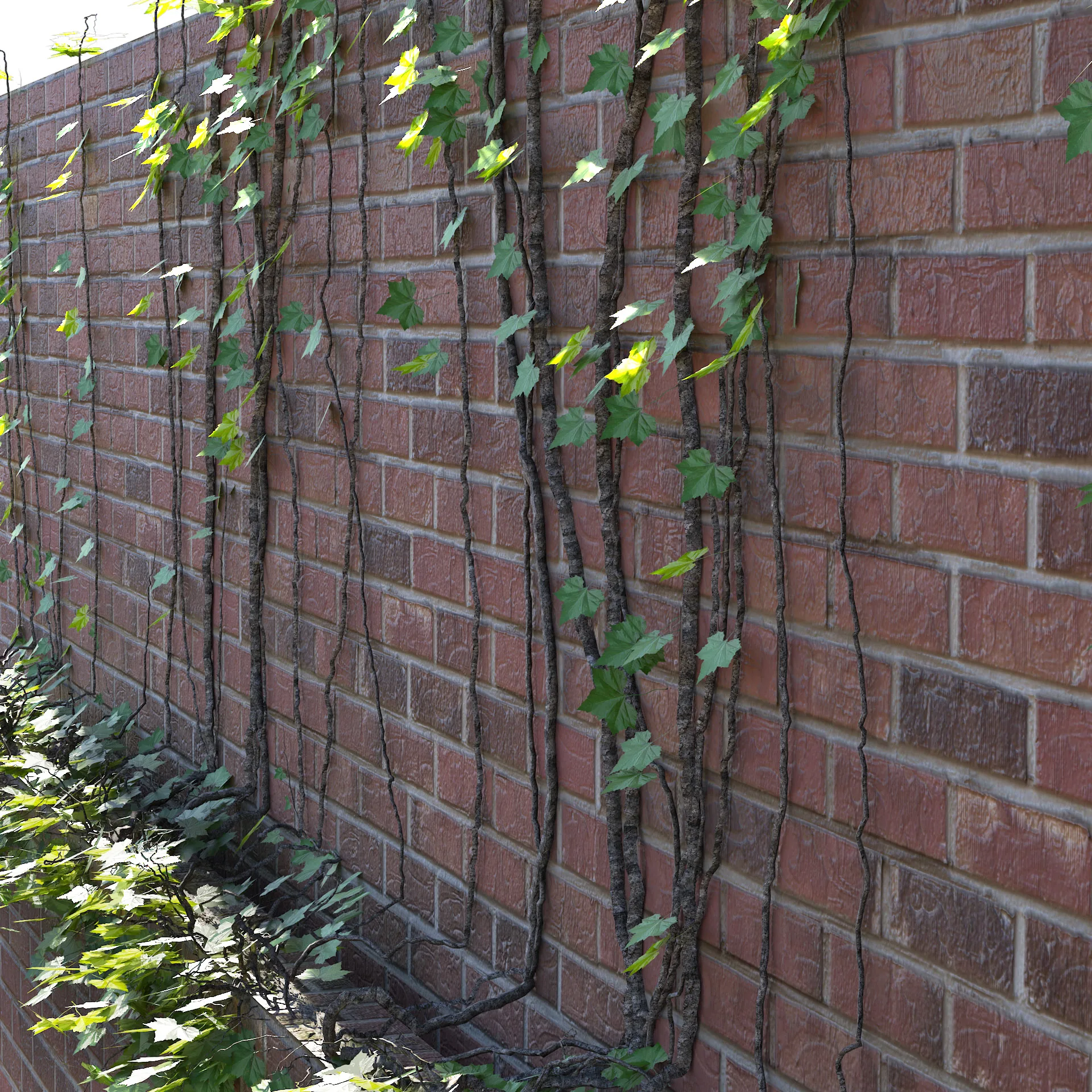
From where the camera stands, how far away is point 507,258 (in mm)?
1787

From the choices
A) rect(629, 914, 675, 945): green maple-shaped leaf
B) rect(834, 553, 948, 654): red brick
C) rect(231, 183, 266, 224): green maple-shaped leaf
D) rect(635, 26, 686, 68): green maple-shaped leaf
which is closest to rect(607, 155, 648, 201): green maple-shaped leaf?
rect(635, 26, 686, 68): green maple-shaped leaf

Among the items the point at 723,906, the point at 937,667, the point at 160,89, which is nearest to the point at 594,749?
the point at 723,906

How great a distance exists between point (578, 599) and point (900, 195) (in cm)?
67

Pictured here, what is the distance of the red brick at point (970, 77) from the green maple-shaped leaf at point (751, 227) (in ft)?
0.63

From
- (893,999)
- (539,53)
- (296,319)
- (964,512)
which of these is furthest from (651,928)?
(296,319)

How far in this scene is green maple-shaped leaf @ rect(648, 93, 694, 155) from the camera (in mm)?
1486

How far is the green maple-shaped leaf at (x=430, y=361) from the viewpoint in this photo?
195cm

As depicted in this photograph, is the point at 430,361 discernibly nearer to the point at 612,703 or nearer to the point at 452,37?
the point at 452,37

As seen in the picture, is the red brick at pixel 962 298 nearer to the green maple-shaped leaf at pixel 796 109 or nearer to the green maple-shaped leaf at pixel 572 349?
the green maple-shaped leaf at pixel 796 109

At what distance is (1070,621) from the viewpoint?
117 cm

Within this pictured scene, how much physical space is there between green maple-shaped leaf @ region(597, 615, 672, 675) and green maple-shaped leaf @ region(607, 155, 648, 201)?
1.72ft

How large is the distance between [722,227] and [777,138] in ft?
0.42

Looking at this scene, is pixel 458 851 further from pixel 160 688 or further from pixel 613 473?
pixel 160 688

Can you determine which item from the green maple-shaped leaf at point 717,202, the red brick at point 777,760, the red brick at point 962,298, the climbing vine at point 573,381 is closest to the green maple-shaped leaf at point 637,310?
the climbing vine at point 573,381
